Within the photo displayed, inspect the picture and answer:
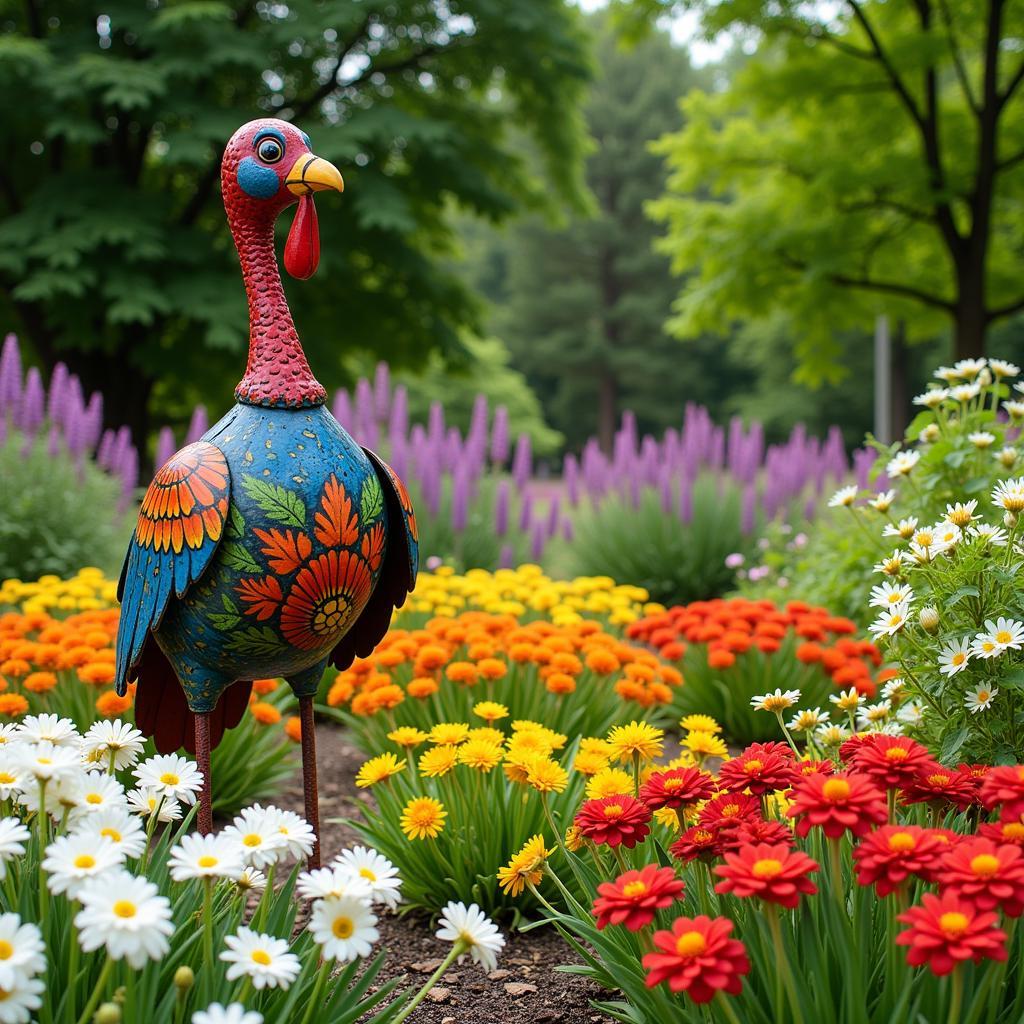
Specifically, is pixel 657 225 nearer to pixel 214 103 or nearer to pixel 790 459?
pixel 214 103

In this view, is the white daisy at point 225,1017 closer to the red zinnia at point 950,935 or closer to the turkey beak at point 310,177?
the red zinnia at point 950,935

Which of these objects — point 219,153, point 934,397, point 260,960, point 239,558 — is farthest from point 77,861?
point 219,153

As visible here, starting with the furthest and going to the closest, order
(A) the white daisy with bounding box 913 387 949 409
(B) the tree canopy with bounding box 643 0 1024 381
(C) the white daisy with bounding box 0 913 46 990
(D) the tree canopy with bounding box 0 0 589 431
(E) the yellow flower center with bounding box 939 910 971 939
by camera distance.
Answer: (B) the tree canopy with bounding box 643 0 1024 381
(D) the tree canopy with bounding box 0 0 589 431
(A) the white daisy with bounding box 913 387 949 409
(E) the yellow flower center with bounding box 939 910 971 939
(C) the white daisy with bounding box 0 913 46 990

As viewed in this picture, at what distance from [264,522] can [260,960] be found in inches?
35.9

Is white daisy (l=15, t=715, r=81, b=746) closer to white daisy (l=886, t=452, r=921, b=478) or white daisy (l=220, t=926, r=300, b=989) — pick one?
white daisy (l=220, t=926, r=300, b=989)

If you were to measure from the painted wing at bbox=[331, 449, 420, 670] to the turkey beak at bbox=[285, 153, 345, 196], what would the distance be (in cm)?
59

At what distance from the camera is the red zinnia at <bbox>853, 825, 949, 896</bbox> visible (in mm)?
1443

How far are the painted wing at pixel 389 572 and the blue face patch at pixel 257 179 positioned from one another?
0.61m

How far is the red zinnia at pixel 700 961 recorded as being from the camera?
1354 millimetres

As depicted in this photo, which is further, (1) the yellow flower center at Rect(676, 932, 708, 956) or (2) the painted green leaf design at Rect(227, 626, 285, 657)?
(2) the painted green leaf design at Rect(227, 626, 285, 657)

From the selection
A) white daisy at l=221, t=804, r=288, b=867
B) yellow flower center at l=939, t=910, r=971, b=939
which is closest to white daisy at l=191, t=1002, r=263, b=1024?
white daisy at l=221, t=804, r=288, b=867

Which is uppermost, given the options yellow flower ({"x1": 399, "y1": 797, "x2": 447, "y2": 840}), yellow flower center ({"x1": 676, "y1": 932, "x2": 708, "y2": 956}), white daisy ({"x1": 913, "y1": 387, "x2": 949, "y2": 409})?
white daisy ({"x1": 913, "y1": 387, "x2": 949, "y2": 409})

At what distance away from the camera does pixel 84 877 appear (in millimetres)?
1366

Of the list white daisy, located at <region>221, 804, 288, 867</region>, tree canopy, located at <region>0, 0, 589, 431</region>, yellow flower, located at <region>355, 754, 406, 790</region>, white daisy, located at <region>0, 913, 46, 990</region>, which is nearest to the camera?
white daisy, located at <region>0, 913, 46, 990</region>
